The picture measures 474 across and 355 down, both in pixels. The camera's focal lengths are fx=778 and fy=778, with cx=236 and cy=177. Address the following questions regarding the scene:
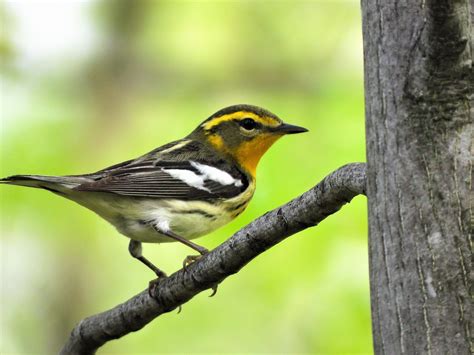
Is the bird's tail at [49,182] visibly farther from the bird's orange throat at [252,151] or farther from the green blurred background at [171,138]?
the green blurred background at [171,138]

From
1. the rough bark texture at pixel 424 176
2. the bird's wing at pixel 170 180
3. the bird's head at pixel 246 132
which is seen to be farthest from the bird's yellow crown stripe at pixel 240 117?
the rough bark texture at pixel 424 176

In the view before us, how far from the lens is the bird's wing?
5.00m

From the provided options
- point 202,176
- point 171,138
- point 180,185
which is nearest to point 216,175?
point 202,176

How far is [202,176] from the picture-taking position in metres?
5.43

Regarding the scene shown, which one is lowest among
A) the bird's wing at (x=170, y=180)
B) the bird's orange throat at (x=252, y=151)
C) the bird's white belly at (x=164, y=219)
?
the bird's white belly at (x=164, y=219)

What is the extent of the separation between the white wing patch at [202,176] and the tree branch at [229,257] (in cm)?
158

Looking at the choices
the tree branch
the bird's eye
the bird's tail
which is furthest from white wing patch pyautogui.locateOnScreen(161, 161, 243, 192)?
the tree branch

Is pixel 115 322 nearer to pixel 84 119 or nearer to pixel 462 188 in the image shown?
pixel 462 188

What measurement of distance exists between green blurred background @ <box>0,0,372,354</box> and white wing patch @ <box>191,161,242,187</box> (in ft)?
3.07

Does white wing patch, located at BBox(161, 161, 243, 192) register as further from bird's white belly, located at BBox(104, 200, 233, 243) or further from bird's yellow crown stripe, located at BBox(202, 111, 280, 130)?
bird's yellow crown stripe, located at BBox(202, 111, 280, 130)

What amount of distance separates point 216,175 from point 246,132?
1.79 ft

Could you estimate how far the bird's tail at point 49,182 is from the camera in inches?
174

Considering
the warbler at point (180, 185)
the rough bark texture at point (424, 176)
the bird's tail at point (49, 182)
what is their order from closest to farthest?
the rough bark texture at point (424, 176), the bird's tail at point (49, 182), the warbler at point (180, 185)

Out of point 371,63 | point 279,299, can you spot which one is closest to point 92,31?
point 279,299
